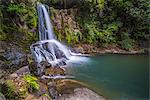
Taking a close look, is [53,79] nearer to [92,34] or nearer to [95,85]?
[95,85]

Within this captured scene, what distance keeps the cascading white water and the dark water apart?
4.51ft

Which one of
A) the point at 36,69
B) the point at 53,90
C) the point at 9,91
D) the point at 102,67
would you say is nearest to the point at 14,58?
the point at 36,69

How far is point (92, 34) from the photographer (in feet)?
57.6

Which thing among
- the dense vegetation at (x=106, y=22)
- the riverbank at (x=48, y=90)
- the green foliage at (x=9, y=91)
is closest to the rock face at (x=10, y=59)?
the riverbank at (x=48, y=90)

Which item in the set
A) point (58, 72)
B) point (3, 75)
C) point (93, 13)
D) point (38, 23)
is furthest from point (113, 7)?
point (3, 75)

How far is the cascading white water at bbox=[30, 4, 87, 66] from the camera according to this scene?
43.8ft

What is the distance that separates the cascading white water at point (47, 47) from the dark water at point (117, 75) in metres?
1.37

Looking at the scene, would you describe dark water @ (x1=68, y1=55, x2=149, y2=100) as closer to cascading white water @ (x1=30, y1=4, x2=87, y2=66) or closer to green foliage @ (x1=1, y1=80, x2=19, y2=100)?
cascading white water @ (x1=30, y1=4, x2=87, y2=66)

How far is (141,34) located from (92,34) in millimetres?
3442

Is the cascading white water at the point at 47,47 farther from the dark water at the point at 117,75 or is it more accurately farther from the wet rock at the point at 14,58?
the dark water at the point at 117,75

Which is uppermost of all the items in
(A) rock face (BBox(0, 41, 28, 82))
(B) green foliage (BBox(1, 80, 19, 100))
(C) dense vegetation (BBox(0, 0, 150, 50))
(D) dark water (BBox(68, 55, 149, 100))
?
(C) dense vegetation (BBox(0, 0, 150, 50))

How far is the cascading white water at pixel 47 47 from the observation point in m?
13.3

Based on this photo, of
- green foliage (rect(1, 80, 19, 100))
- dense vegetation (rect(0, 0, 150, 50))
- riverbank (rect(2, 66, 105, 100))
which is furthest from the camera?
dense vegetation (rect(0, 0, 150, 50))

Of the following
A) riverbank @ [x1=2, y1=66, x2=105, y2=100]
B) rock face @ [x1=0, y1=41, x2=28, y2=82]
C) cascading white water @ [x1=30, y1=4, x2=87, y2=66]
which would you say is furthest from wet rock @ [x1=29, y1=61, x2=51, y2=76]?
cascading white water @ [x1=30, y1=4, x2=87, y2=66]
